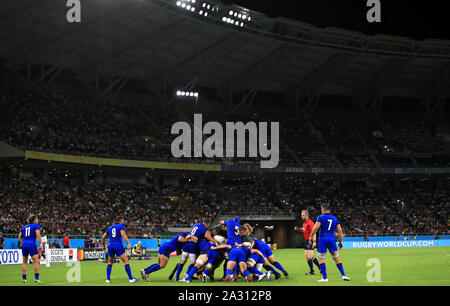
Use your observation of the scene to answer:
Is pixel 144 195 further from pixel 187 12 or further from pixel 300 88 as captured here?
pixel 300 88

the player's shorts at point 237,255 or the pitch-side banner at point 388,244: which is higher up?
the player's shorts at point 237,255

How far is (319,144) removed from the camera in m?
70.6

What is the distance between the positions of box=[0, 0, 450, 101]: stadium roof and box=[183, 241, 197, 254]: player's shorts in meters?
31.2

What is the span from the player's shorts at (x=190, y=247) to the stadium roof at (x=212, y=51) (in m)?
31.2

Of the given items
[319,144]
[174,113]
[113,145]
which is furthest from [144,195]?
[319,144]

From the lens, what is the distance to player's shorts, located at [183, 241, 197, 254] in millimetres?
17797

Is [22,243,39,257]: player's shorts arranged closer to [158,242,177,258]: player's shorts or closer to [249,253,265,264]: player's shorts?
[158,242,177,258]: player's shorts

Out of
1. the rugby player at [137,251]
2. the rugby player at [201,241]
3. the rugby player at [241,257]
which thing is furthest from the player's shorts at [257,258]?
the rugby player at [137,251]

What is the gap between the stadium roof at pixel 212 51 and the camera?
155 feet

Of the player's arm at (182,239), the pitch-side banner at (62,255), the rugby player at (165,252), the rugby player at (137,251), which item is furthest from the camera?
the rugby player at (137,251)

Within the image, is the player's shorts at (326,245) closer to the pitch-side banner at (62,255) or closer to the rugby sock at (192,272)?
the rugby sock at (192,272)

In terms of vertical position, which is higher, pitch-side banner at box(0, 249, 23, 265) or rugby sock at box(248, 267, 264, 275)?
rugby sock at box(248, 267, 264, 275)

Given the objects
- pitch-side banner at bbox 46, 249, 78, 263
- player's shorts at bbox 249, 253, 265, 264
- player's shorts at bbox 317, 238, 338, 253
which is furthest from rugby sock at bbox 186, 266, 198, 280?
pitch-side banner at bbox 46, 249, 78, 263
